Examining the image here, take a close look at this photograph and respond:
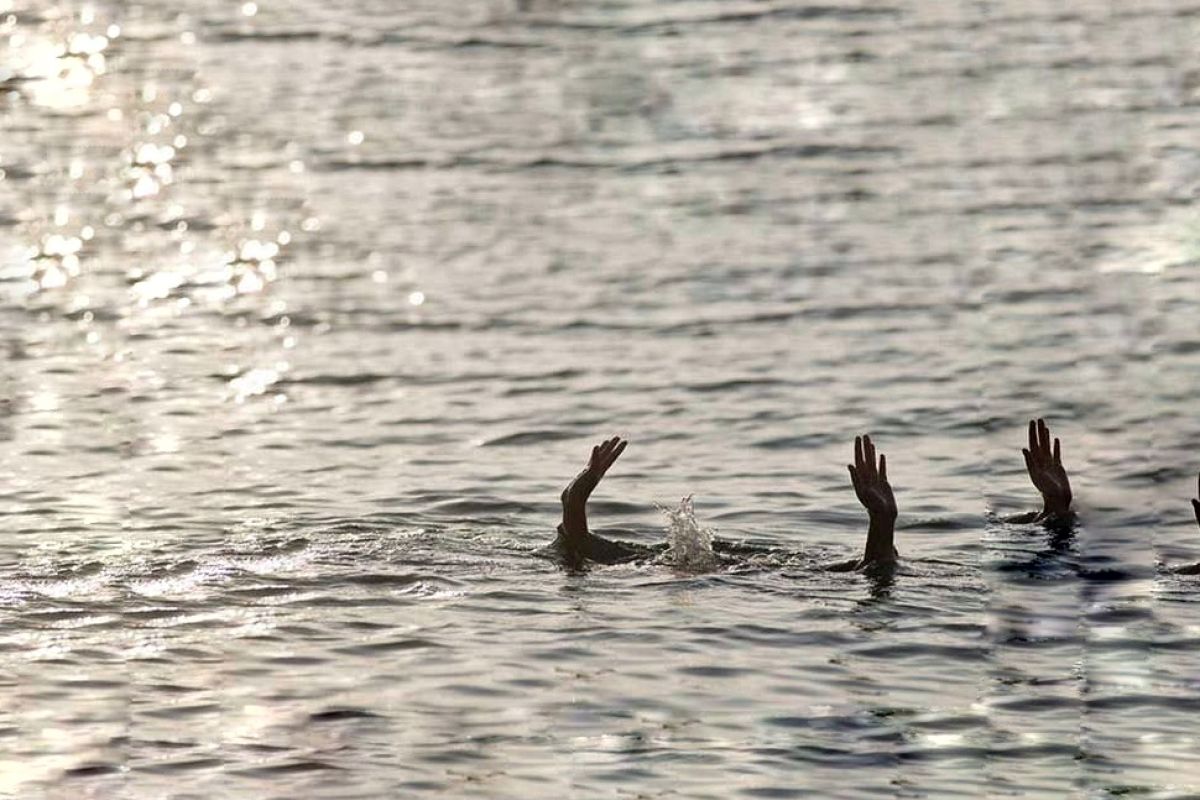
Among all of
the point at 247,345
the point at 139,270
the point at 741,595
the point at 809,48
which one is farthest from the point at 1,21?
the point at 741,595

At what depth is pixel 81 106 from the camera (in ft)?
143

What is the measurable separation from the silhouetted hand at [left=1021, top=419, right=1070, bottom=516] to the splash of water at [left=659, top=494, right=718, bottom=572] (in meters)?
2.84

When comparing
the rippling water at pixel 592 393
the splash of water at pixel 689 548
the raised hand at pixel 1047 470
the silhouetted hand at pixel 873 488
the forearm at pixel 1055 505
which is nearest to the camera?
the rippling water at pixel 592 393

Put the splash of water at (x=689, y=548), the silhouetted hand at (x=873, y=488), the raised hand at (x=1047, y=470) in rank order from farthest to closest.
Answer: the raised hand at (x=1047, y=470), the splash of water at (x=689, y=548), the silhouetted hand at (x=873, y=488)

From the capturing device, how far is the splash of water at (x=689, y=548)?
58.0 feet

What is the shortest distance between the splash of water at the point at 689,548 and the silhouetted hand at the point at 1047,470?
2.84m

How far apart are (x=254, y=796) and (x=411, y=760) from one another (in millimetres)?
1076

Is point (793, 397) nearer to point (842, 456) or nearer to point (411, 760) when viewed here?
point (842, 456)

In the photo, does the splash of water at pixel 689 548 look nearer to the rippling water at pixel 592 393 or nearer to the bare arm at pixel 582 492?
the rippling water at pixel 592 393

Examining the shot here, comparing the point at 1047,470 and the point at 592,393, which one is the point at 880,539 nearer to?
the point at 1047,470

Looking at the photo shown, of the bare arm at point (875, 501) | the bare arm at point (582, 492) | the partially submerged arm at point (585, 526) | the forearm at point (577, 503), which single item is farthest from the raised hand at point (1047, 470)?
the forearm at point (577, 503)

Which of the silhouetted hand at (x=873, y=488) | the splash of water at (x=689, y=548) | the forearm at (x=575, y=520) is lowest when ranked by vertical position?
the splash of water at (x=689, y=548)

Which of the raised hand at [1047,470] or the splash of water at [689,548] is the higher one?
the raised hand at [1047,470]

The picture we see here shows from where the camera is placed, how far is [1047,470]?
61.0ft
